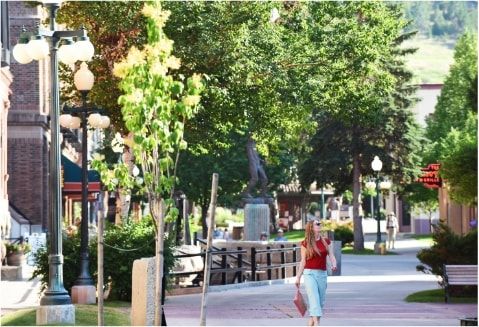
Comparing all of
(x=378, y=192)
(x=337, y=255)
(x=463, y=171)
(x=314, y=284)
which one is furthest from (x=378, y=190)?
(x=314, y=284)

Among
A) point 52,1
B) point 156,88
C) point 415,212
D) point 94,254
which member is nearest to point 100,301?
point 156,88

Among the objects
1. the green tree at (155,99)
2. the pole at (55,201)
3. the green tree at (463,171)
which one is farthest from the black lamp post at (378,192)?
the green tree at (155,99)

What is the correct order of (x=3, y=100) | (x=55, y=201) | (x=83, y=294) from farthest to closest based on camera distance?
(x=3, y=100) → (x=83, y=294) → (x=55, y=201)

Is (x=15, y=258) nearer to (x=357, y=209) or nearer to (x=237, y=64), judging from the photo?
(x=237, y=64)

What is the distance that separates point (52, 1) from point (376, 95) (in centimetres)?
1691

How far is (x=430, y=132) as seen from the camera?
82438mm

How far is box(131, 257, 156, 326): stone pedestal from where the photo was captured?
1525 centimetres

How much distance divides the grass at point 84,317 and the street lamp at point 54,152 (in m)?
0.48

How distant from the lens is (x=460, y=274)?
26.2 meters

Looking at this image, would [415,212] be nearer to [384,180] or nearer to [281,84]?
[384,180]

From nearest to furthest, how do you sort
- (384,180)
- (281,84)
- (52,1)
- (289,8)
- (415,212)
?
(52,1), (281,84), (289,8), (384,180), (415,212)

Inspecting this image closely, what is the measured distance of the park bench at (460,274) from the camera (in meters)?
26.1

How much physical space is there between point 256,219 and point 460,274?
17.8 m

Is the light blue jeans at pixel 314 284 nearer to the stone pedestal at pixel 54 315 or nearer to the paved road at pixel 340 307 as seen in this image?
the paved road at pixel 340 307
